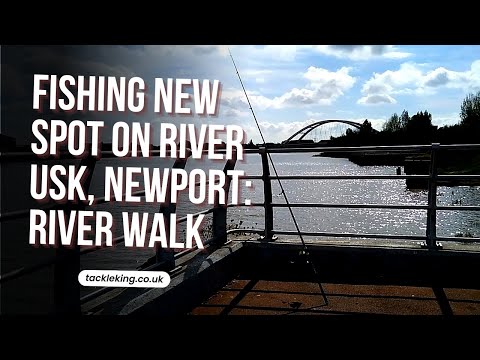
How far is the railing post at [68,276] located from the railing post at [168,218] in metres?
0.92

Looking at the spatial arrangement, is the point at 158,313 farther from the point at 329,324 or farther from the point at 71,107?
the point at 71,107

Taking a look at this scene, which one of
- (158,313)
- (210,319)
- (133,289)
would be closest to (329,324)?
(210,319)

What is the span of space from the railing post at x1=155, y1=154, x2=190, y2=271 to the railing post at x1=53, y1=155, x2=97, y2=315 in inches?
36.1

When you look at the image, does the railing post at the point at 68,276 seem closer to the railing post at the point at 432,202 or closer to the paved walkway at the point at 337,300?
the paved walkway at the point at 337,300

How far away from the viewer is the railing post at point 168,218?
341cm

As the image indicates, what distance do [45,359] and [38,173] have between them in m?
0.93

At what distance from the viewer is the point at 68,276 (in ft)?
8.09

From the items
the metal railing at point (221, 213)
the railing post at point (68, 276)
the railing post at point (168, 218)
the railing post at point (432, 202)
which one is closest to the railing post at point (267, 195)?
the metal railing at point (221, 213)

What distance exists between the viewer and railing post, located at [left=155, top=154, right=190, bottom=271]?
341 cm

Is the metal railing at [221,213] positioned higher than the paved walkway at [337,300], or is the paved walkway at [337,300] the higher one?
the metal railing at [221,213]

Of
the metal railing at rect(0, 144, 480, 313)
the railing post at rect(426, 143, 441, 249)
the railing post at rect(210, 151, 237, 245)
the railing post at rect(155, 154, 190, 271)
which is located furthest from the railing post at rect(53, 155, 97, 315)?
the railing post at rect(426, 143, 441, 249)

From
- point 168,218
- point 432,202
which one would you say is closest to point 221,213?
point 168,218

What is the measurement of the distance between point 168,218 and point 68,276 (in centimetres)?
106

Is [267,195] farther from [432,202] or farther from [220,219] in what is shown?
[432,202]
